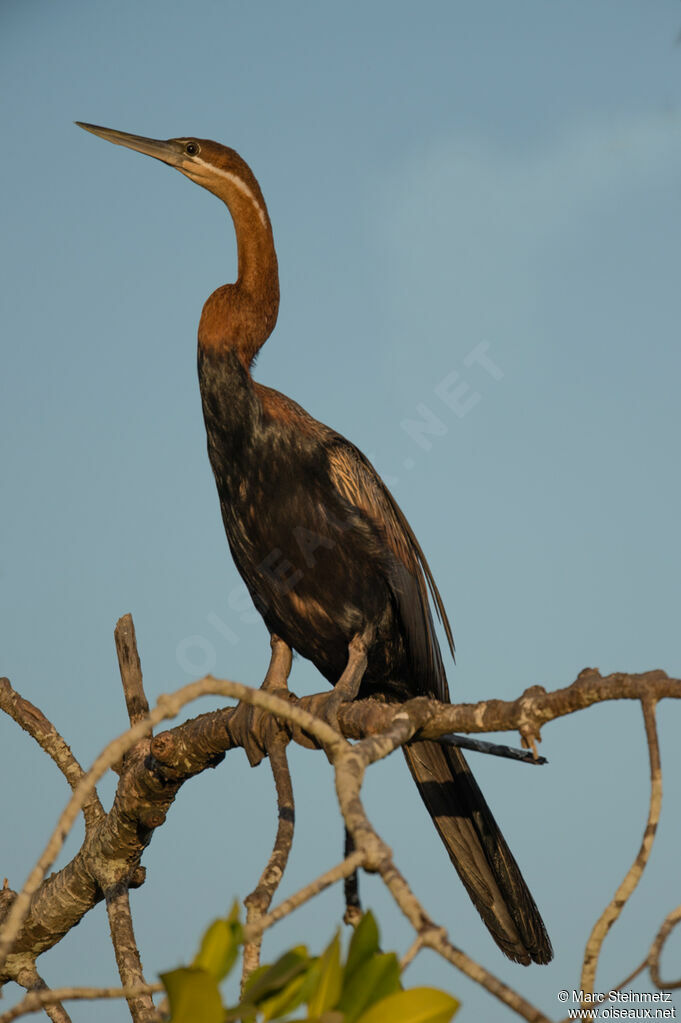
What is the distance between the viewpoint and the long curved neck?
3.64 m

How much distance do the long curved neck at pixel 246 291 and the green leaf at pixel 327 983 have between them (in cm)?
261

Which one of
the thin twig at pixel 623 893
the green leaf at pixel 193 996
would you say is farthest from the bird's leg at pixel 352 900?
the green leaf at pixel 193 996

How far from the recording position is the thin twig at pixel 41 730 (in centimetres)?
382

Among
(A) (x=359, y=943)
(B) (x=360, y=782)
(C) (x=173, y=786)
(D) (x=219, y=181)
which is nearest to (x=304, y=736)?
(C) (x=173, y=786)

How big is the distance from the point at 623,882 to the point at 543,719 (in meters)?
0.66

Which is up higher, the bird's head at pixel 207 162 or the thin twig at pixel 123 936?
the bird's head at pixel 207 162

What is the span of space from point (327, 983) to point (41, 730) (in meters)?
2.82

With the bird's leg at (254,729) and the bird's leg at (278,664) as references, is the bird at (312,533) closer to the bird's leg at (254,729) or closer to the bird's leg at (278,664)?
the bird's leg at (278,664)

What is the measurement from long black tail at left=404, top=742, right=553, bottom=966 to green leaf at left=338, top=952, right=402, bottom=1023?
2.04 meters

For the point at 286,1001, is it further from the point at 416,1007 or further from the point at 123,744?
the point at 123,744

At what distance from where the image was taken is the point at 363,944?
4.37ft

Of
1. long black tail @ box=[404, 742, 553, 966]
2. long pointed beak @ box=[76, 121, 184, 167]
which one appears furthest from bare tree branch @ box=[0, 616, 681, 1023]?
long pointed beak @ box=[76, 121, 184, 167]

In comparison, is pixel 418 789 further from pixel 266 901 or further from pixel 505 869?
pixel 266 901

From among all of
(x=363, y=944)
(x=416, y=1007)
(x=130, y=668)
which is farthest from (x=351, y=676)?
(x=416, y=1007)
